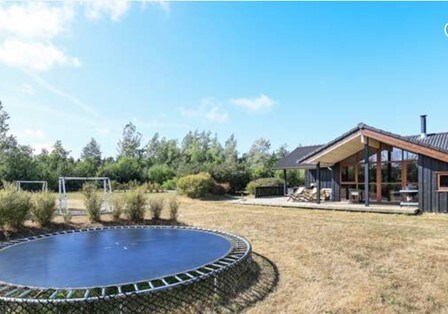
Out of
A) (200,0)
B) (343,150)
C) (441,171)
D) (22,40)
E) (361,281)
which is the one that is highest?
(200,0)

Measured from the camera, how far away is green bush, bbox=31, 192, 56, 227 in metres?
9.83

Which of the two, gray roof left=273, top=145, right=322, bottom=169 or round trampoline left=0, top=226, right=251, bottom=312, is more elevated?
gray roof left=273, top=145, right=322, bottom=169

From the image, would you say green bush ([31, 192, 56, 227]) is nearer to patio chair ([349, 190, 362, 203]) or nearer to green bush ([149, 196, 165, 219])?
green bush ([149, 196, 165, 219])

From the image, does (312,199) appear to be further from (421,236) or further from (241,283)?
(241,283)

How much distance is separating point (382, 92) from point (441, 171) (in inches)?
387

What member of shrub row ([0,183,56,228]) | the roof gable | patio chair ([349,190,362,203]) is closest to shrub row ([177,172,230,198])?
the roof gable

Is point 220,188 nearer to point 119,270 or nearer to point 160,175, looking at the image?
point 160,175

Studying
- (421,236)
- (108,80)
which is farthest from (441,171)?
(108,80)

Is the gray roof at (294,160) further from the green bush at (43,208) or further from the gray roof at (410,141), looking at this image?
the green bush at (43,208)

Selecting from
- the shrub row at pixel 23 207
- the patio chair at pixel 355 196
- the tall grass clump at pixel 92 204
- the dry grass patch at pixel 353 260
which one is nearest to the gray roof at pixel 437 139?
the patio chair at pixel 355 196

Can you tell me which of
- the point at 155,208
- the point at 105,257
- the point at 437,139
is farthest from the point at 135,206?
the point at 437,139

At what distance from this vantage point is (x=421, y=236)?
9039 mm

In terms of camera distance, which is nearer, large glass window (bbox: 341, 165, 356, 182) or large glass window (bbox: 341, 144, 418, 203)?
large glass window (bbox: 341, 144, 418, 203)

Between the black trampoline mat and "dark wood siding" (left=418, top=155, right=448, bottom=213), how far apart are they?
33.6ft
